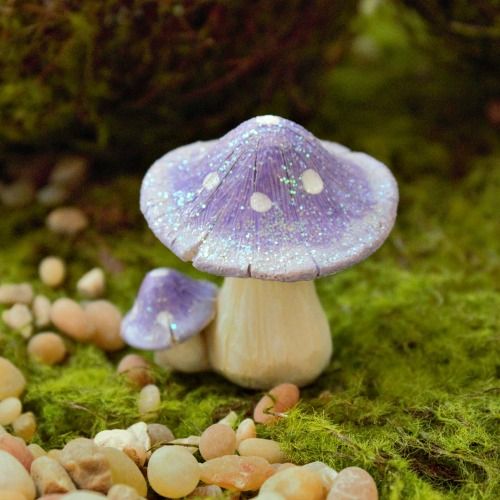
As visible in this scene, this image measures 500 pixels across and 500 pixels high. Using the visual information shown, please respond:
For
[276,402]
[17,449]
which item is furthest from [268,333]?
[17,449]

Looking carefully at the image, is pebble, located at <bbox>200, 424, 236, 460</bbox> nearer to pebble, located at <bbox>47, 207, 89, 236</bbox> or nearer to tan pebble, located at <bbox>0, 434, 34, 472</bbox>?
tan pebble, located at <bbox>0, 434, 34, 472</bbox>

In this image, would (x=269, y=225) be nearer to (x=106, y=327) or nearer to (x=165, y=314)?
(x=165, y=314)

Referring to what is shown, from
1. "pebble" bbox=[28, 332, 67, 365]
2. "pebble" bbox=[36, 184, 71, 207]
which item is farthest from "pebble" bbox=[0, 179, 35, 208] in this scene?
"pebble" bbox=[28, 332, 67, 365]

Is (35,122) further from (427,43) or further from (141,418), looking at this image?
(427,43)

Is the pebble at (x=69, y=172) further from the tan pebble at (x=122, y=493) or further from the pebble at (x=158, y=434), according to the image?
the tan pebble at (x=122, y=493)

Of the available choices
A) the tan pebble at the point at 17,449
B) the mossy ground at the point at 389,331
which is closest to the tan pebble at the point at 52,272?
the mossy ground at the point at 389,331

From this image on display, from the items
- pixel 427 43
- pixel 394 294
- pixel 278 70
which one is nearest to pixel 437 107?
pixel 427 43
